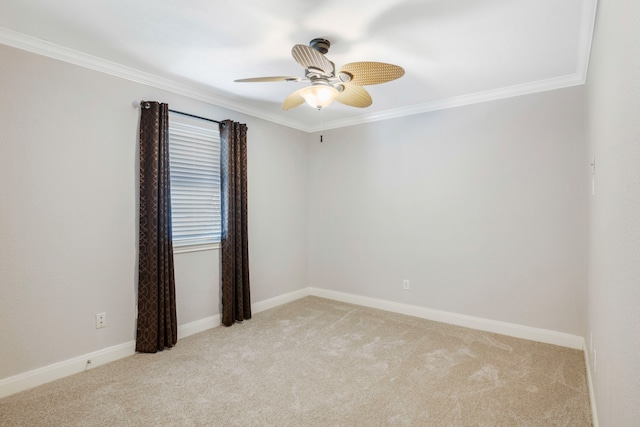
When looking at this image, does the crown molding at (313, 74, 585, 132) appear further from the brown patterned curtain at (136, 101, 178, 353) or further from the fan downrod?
the brown patterned curtain at (136, 101, 178, 353)

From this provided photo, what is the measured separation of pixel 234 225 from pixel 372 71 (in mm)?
2299

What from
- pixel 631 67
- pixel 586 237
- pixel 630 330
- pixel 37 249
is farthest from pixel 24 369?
pixel 586 237

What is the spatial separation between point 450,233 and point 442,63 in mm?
1812

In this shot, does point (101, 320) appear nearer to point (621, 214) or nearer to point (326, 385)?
point (326, 385)

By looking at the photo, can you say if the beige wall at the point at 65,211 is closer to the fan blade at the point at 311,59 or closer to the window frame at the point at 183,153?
the window frame at the point at 183,153

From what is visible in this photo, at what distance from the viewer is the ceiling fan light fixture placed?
7.60 feet

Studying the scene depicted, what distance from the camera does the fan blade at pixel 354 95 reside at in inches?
96.2

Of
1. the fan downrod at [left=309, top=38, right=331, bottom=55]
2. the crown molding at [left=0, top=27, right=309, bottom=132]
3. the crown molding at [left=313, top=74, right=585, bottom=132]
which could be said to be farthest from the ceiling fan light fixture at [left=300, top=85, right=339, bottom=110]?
the crown molding at [left=313, top=74, right=585, bottom=132]

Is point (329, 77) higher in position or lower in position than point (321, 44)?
lower

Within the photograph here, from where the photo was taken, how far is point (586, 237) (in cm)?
287

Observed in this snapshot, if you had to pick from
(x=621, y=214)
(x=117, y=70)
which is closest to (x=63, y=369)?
(x=117, y=70)

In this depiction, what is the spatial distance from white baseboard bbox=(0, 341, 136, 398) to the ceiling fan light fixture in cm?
262

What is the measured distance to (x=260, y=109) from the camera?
4027mm

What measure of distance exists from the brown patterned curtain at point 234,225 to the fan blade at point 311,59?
1800mm
